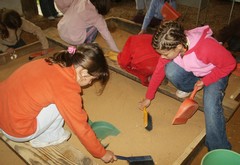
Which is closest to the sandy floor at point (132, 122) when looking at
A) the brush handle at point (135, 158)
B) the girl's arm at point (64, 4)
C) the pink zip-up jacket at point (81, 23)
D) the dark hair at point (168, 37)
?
the brush handle at point (135, 158)

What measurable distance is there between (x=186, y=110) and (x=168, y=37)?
0.53 metres

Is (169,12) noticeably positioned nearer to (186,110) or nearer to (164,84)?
(164,84)

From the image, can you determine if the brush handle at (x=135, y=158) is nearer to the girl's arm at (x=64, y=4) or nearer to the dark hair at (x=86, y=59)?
the dark hair at (x=86, y=59)

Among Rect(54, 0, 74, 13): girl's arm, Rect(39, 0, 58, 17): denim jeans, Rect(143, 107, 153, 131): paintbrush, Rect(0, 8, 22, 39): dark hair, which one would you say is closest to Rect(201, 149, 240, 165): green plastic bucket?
Rect(143, 107, 153, 131): paintbrush

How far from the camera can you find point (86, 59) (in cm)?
112

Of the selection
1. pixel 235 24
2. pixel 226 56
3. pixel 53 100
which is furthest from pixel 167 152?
pixel 235 24

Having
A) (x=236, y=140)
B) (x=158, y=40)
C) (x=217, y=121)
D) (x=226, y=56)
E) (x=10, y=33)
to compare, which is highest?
(x=158, y=40)

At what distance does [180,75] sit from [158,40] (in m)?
0.49

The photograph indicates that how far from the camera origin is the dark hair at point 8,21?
222 cm

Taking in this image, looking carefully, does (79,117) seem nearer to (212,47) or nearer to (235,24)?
(212,47)

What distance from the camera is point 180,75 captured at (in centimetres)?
173

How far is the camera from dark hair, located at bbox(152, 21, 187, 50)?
1.32 meters

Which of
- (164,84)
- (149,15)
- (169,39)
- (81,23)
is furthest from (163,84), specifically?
(149,15)

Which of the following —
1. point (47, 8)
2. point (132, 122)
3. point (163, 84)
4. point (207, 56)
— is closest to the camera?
point (207, 56)
